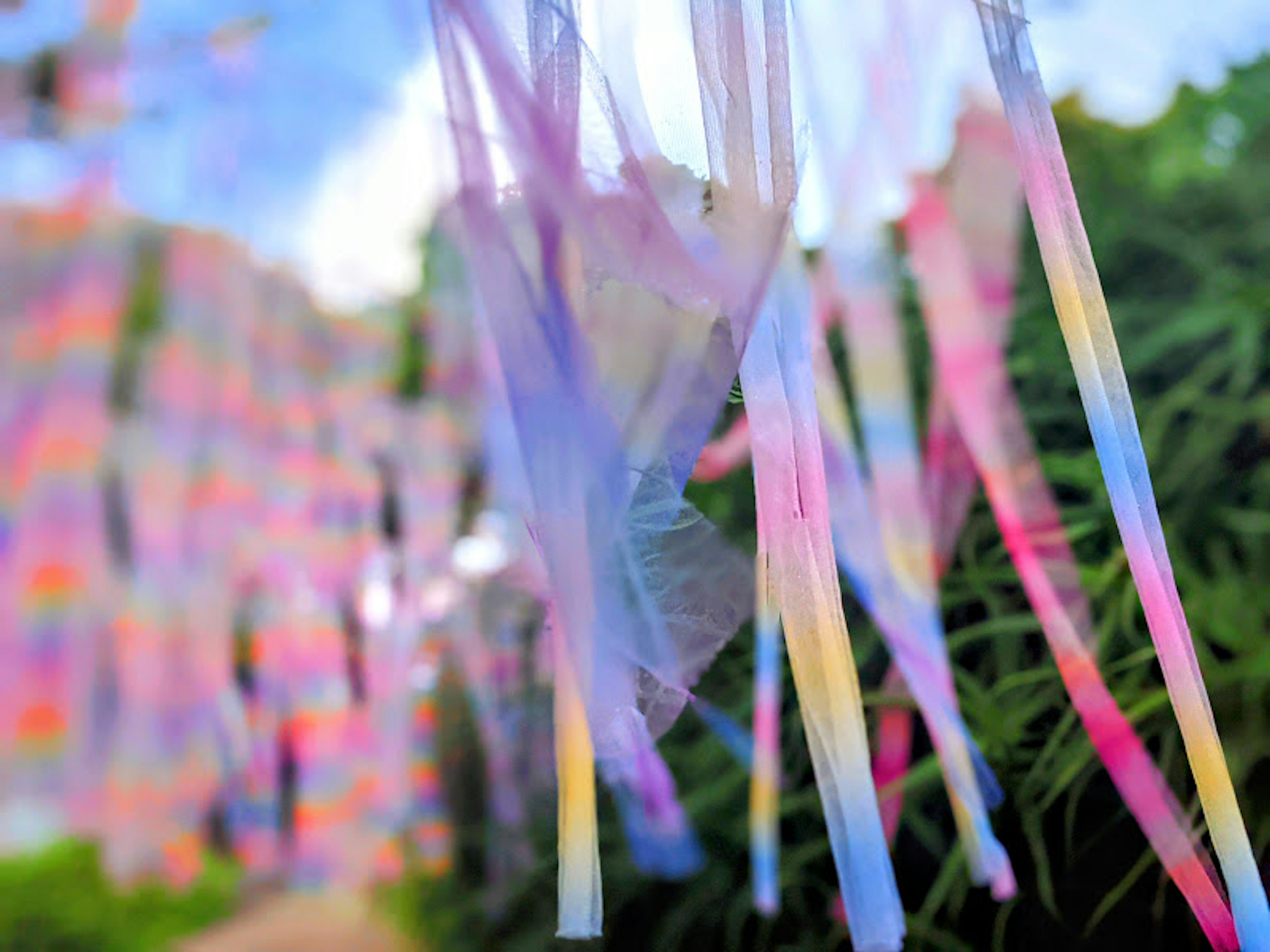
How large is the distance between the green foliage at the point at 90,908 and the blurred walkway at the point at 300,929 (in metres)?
0.03

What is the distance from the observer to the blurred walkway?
83 centimetres

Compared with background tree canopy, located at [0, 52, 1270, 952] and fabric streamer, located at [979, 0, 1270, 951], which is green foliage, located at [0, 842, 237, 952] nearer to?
background tree canopy, located at [0, 52, 1270, 952]

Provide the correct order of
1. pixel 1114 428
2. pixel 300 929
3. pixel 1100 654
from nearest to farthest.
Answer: pixel 1114 428 → pixel 1100 654 → pixel 300 929

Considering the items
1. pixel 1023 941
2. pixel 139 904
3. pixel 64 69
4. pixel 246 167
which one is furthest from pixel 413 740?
pixel 64 69

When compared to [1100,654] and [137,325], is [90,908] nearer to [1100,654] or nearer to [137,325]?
[137,325]

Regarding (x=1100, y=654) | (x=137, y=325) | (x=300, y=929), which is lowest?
(x=300, y=929)

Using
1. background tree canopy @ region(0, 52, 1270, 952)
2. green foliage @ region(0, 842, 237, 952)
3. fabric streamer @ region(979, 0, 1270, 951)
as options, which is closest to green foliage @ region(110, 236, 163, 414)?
green foliage @ region(0, 842, 237, 952)

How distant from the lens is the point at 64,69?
1101 millimetres

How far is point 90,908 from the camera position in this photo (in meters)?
0.96

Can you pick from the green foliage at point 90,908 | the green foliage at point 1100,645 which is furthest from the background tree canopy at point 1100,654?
the green foliage at point 90,908

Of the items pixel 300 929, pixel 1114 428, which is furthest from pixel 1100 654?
pixel 300 929

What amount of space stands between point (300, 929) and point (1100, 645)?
86 centimetres

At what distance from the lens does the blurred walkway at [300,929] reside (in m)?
0.83

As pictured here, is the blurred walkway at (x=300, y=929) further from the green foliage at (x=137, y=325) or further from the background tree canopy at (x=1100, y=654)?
the green foliage at (x=137, y=325)
